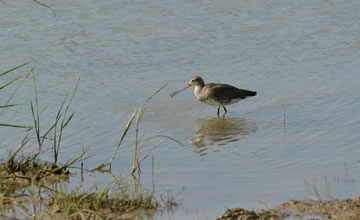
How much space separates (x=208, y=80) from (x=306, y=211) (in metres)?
7.00

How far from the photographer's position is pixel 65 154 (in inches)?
348

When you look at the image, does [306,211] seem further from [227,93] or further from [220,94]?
[227,93]

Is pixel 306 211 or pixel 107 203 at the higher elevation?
pixel 107 203

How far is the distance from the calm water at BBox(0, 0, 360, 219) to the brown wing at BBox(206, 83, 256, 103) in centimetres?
27

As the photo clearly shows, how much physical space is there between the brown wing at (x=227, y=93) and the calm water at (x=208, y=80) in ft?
0.88

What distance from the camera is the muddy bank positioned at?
6.26 m

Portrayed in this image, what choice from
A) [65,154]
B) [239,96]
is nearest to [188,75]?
[239,96]

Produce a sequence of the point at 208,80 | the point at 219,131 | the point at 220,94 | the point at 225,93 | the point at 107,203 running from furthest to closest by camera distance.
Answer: the point at 208,80 < the point at 225,93 < the point at 220,94 < the point at 219,131 < the point at 107,203

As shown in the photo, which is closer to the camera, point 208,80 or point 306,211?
point 306,211

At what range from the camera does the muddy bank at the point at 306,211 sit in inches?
246

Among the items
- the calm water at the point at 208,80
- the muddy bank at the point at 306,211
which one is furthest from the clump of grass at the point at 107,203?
the muddy bank at the point at 306,211

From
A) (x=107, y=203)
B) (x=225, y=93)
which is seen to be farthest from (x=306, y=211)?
(x=225, y=93)

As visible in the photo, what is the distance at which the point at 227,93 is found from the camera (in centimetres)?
1170

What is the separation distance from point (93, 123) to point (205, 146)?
1711 millimetres
